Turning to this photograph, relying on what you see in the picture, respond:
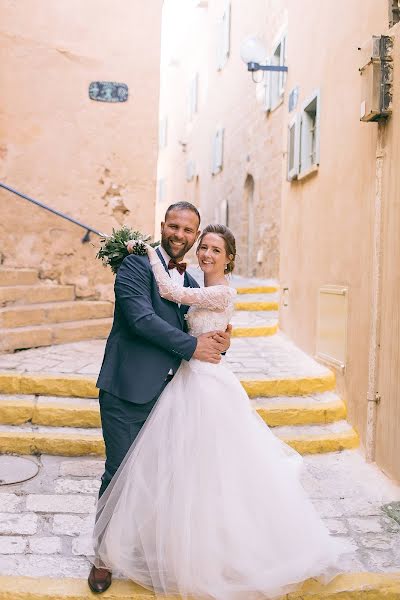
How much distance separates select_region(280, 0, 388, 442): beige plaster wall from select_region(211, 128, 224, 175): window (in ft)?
34.0

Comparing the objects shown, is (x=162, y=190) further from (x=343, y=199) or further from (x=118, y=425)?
(x=118, y=425)

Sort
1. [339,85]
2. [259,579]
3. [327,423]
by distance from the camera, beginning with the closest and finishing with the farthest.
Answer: [259,579] < [327,423] < [339,85]

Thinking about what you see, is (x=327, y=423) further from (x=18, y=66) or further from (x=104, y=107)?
(x=18, y=66)

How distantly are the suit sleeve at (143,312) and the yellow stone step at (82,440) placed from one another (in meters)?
2.05

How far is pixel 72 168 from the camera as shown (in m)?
7.27

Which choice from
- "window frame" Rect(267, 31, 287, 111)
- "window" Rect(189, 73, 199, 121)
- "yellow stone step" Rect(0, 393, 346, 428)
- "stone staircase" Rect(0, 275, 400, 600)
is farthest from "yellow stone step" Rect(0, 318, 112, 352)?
"window" Rect(189, 73, 199, 121)

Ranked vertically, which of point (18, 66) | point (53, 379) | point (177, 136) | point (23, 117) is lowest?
point (53, 379)

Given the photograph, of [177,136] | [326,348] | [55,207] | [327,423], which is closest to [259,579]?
[327,423]

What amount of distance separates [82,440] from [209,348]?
6.80 feet

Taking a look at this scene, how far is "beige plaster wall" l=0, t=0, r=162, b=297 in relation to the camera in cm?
707

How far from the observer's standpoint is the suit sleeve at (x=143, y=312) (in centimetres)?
281

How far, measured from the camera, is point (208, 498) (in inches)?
110


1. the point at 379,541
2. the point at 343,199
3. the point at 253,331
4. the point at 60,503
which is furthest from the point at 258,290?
the point at 379,541

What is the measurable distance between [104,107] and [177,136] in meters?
20.9
